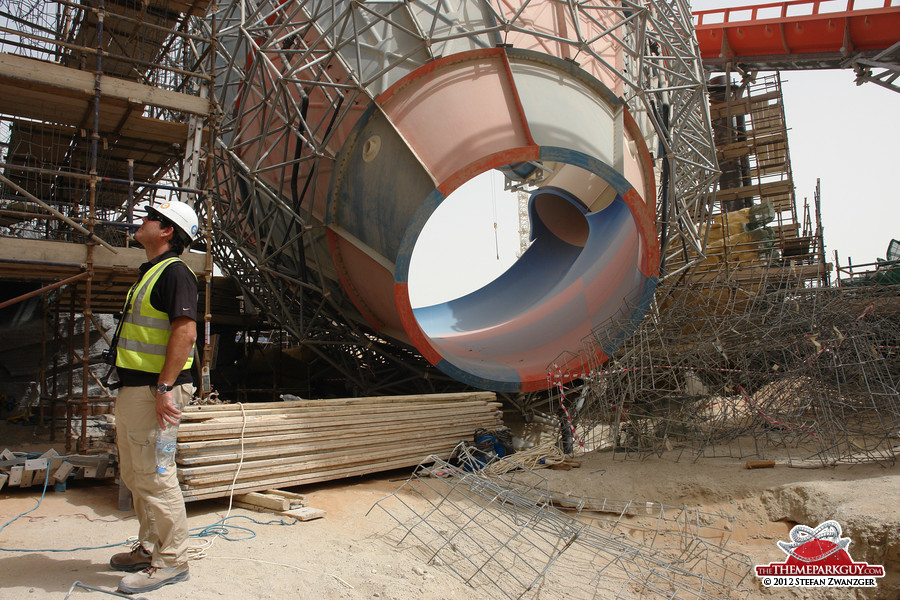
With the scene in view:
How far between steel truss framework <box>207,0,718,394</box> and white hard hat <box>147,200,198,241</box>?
14.7ft

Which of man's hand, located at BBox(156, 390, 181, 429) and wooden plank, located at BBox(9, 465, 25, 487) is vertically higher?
man's hand, located at BBox(156, 390, 181, 429)

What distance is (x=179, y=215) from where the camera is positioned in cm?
404

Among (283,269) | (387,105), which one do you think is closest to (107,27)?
(283,269)

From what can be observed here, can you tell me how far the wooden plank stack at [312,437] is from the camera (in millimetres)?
5676

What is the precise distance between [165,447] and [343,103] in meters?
5.90

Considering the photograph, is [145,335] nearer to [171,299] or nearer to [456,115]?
[171,299]

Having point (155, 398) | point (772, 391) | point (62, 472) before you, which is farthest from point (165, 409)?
point (772, 391)

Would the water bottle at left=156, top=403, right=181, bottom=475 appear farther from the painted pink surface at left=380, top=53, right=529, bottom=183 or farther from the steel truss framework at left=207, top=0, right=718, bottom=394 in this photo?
the steel truss framework at left=207, top=0, right=718, bottom=394

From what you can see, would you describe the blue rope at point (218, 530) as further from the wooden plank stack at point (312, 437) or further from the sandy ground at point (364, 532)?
the wooden plank stack at point (312, 437)

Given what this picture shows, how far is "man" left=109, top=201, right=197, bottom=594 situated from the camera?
11.8ft

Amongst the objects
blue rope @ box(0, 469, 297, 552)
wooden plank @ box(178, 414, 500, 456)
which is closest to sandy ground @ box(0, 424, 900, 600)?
blue rope @ box(0, 469, 297, 552)

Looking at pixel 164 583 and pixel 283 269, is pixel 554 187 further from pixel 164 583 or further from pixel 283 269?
pixel 164 583

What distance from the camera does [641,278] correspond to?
32.8ft

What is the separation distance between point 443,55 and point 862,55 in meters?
13.4
